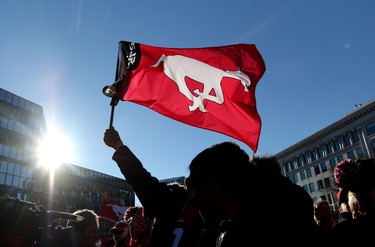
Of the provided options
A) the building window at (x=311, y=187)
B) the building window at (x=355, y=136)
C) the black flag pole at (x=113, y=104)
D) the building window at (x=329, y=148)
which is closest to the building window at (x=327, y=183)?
the building window at (x=311, y=187)

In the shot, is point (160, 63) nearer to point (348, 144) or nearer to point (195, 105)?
point (195, 105)

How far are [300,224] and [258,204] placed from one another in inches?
10.3

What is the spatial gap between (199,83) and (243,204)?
10.5 feet

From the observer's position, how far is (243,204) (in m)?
1.73

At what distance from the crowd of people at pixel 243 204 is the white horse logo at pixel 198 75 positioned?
7.28 feet

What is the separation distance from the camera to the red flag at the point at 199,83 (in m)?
4.49

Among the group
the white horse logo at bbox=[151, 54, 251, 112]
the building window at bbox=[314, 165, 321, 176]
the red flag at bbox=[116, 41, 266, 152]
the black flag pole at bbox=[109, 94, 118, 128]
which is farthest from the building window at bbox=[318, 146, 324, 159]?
the black flag pole at bbox=[109, 94, 118, 128]

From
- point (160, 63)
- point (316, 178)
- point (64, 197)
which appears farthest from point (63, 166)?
point (160, 63)

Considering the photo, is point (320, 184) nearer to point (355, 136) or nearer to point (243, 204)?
point (355, 136)

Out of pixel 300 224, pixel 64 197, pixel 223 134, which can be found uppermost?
pixel 64 197

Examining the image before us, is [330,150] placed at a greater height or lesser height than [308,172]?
greater

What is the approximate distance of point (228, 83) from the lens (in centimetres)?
488

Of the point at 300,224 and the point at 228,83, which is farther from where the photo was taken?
the point at 228,83

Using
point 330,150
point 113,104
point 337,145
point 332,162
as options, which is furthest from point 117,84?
point 330,150
